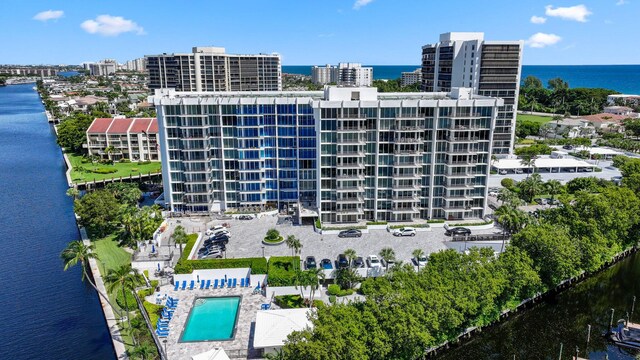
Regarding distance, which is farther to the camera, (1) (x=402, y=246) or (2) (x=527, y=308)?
(1) (x=402, y=246)

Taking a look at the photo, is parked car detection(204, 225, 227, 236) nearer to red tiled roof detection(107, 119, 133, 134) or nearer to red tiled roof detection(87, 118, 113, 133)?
red tiled roof detection(107, 119, 133, 134)

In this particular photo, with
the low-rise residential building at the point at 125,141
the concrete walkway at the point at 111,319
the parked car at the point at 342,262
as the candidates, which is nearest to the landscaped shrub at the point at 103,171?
the low-rise residential building at the point at 125,141

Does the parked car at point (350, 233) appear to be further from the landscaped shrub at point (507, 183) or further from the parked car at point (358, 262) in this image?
the landscaped shrub at point (507, 183)

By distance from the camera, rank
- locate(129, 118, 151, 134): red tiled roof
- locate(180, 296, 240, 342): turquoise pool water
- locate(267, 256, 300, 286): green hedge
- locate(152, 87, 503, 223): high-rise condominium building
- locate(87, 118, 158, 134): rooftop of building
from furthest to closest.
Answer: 1. locate(129, 118, 151, 134): red tiled roof
2. locate(87, 118, 158, 134): rooftop of building
3. locate(152, 87, 503, 223): high-rise condominium building
4. locate(267, 256, 300, 286): green hedge
5. locate(180, 296, 240, 342): turquoise pool water

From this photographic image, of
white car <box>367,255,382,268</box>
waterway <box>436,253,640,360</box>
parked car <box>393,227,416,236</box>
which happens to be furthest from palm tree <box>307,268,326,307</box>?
parked car <box>393,227,416,236</box>

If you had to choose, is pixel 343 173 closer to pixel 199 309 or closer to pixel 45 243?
pixel 199 309

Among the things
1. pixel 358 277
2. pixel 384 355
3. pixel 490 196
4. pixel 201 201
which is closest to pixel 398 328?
pixel 384 355
